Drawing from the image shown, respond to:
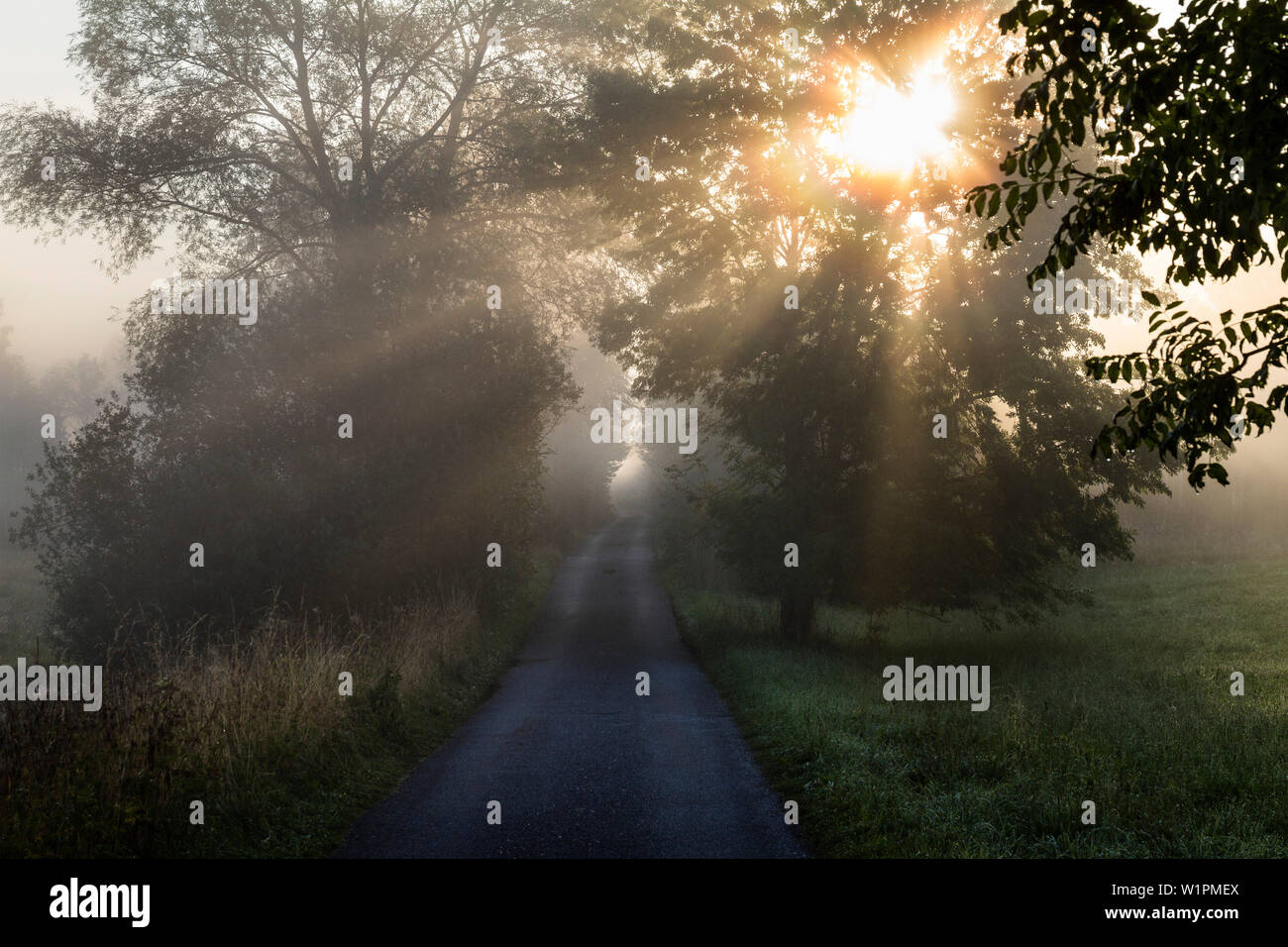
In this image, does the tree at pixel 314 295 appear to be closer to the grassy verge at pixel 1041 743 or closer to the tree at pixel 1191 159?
the grassy verge at pixel 1041 743

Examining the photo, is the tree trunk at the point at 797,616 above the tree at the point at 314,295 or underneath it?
underneath

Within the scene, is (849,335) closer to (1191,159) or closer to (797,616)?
(797,616)

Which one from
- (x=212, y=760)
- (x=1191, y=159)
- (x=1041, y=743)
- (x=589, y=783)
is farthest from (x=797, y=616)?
(x=1191, y=159)

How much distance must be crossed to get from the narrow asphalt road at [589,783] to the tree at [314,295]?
588cm

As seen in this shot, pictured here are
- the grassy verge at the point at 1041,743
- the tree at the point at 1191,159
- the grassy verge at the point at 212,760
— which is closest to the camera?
the tree at the point at 1191,159

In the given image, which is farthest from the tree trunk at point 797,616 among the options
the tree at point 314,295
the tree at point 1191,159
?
the tree at point 1191,159

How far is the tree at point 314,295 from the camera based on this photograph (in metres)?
22.6

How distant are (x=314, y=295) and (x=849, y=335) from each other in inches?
532

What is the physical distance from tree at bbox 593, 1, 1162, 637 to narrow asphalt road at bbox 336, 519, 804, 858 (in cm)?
543

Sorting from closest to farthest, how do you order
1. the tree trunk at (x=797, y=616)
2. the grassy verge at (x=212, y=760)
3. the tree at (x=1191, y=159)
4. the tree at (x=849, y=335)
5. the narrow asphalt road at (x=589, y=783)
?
the tree at (x=1191, y=159) → the grassy verge at (x=212, y=760) → the narrow asphalt road at (x=589, y=783) → the tree at (x=849, y=335) → the tree trunk at (x=797, y=616)

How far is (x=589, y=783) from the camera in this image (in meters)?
10.6

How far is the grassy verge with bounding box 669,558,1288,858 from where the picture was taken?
25.6 ft

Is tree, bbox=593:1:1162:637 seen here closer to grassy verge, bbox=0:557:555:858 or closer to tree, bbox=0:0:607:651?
tree, bbox=0:0:607:651
